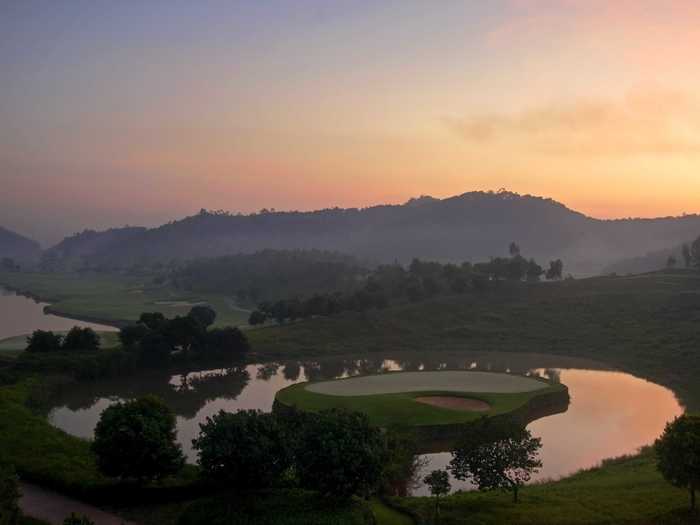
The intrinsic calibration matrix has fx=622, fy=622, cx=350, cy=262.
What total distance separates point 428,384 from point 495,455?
1039 inches

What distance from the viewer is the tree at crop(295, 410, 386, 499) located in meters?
20.7

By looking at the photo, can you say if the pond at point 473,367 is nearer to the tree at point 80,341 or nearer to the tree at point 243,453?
the tree at point 80,341

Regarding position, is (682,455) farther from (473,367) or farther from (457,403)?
(473,367)

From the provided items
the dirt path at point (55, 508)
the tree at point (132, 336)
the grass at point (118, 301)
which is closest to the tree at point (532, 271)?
the grass at point (118, 301)

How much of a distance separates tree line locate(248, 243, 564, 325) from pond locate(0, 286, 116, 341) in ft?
92.9

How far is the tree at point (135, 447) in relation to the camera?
24609 millimetres

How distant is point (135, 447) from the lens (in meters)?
24.6

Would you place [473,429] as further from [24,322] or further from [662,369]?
[24,322]

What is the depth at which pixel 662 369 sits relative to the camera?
61.3 meters

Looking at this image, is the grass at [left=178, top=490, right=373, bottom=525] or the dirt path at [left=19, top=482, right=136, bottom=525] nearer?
the grass at [left=178, top=490, right=373, bottom=525]

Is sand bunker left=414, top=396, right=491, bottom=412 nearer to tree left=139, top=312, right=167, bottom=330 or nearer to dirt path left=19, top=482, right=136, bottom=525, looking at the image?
dirt path left=19, top=482, right=136, bottom=525

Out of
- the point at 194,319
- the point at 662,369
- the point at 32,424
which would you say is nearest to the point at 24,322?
the point at 194,319

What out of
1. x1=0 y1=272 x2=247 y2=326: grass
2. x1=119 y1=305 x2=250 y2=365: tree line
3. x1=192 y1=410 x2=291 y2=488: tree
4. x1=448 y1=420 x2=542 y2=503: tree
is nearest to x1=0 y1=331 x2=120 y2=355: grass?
x1=119 y1=305 x2=250 y2=365: tree line

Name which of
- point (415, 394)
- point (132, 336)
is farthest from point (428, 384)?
point (132, 336)
